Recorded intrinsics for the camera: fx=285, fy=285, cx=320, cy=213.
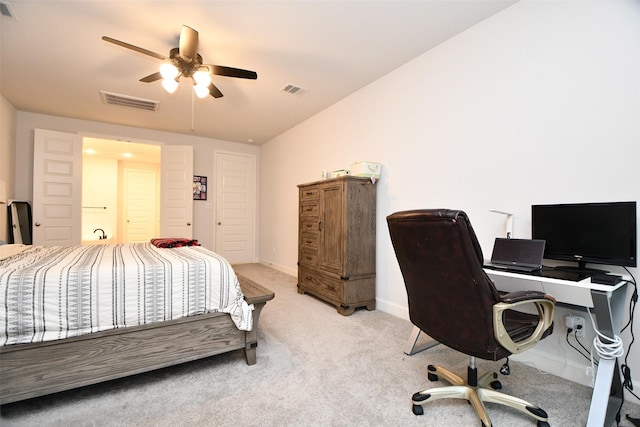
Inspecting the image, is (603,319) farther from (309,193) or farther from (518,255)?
(309,193)

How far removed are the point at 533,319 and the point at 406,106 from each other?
2.27m

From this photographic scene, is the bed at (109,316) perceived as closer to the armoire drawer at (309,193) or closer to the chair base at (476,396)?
the chair base at (476,396)

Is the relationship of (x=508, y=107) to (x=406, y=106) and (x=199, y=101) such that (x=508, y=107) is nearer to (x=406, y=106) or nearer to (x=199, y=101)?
(x=406, y=106)

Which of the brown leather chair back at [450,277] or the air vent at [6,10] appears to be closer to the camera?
the brown leather chair back at [450,277]

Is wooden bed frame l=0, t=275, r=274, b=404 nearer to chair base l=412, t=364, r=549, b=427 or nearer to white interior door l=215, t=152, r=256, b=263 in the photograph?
chair base l=412, t=364, r=549, b=427

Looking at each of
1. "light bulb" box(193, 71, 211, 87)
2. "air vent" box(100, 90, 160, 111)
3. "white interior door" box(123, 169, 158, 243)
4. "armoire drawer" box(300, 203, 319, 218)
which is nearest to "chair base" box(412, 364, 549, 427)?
"armoire drawer" box(300, 203, 319, 218)

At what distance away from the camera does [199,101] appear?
4.02m

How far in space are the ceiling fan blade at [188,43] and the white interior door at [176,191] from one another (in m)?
3.24

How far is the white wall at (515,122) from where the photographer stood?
1.73 m

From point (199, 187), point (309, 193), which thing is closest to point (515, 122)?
point (309, 193)

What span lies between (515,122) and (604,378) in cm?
169

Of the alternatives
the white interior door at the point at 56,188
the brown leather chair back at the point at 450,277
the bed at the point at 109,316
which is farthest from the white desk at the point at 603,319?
the white interior door at the point at 56,188

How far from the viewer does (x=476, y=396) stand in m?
1.47

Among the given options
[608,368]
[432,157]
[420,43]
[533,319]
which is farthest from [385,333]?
[420,43]
